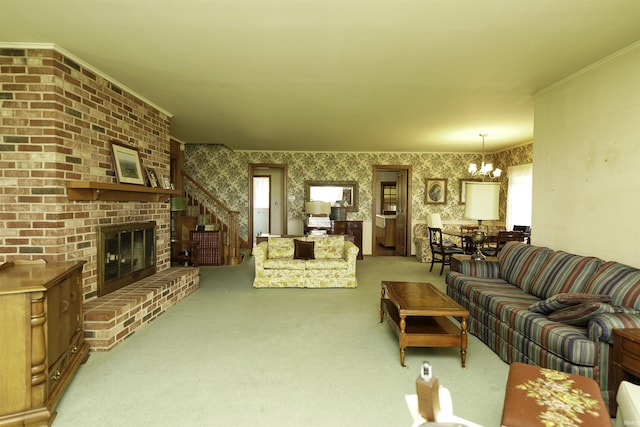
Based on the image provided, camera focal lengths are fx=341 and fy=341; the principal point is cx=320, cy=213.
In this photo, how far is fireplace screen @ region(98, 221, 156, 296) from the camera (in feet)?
11.2

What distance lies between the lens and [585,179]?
3.29m

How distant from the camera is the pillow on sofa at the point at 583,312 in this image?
7.07 feet

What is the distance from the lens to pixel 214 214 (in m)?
7.95

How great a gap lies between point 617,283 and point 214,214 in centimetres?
717

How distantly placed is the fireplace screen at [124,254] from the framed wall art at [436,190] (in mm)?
6251

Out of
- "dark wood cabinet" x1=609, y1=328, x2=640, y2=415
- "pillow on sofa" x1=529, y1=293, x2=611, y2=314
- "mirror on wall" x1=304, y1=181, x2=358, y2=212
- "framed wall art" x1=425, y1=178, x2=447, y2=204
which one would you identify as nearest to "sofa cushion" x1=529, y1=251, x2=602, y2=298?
"pillow on sofa" x1=529, y1=293, x2=611, y2=314

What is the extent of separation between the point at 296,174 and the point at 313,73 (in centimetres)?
504

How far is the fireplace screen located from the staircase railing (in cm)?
269

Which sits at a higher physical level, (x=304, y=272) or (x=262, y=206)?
(x=262, y=206)

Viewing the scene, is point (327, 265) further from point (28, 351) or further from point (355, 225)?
point (28, 351)

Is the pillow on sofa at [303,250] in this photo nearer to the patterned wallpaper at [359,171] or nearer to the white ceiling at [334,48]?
the white ceiling at [334,48]

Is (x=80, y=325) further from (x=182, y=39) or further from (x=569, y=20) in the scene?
(x=569, y=20)

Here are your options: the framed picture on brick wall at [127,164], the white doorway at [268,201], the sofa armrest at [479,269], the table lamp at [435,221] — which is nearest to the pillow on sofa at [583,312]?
the sofa armrest at [479,269]

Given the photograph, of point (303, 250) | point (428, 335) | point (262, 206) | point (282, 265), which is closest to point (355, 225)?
point (303, 250)
